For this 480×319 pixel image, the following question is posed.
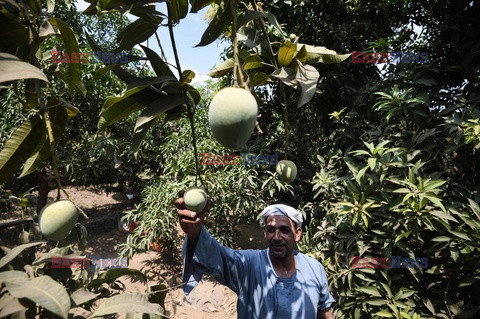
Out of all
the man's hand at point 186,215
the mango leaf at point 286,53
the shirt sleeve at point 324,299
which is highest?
the mango leaf at point 286,53

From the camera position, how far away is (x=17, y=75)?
1.52ft

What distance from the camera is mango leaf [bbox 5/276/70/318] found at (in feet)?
1.86

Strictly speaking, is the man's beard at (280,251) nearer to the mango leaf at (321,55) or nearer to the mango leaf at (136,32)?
the mango leaf at (321,55)

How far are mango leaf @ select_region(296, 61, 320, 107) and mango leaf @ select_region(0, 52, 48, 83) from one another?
0.42 m

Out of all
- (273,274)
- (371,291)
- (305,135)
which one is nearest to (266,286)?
(273,274)

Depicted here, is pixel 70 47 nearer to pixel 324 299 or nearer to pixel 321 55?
pixel 321 55

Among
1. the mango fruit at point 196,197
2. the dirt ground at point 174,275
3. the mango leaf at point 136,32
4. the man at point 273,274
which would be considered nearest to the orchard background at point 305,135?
the mango leaf at point 136,32

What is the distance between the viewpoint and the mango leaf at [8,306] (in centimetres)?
61

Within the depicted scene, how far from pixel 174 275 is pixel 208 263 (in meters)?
3.10

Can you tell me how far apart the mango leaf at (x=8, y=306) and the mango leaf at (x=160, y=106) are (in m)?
0.42

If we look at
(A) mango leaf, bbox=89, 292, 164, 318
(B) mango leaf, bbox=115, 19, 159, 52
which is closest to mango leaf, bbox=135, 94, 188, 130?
(B) mango leaf, bbox=115, 19, 159, 52

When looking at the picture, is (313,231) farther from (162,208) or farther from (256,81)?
(256,81)

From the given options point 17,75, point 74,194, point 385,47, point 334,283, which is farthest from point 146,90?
point 74,194

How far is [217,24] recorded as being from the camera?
0.62 metres
